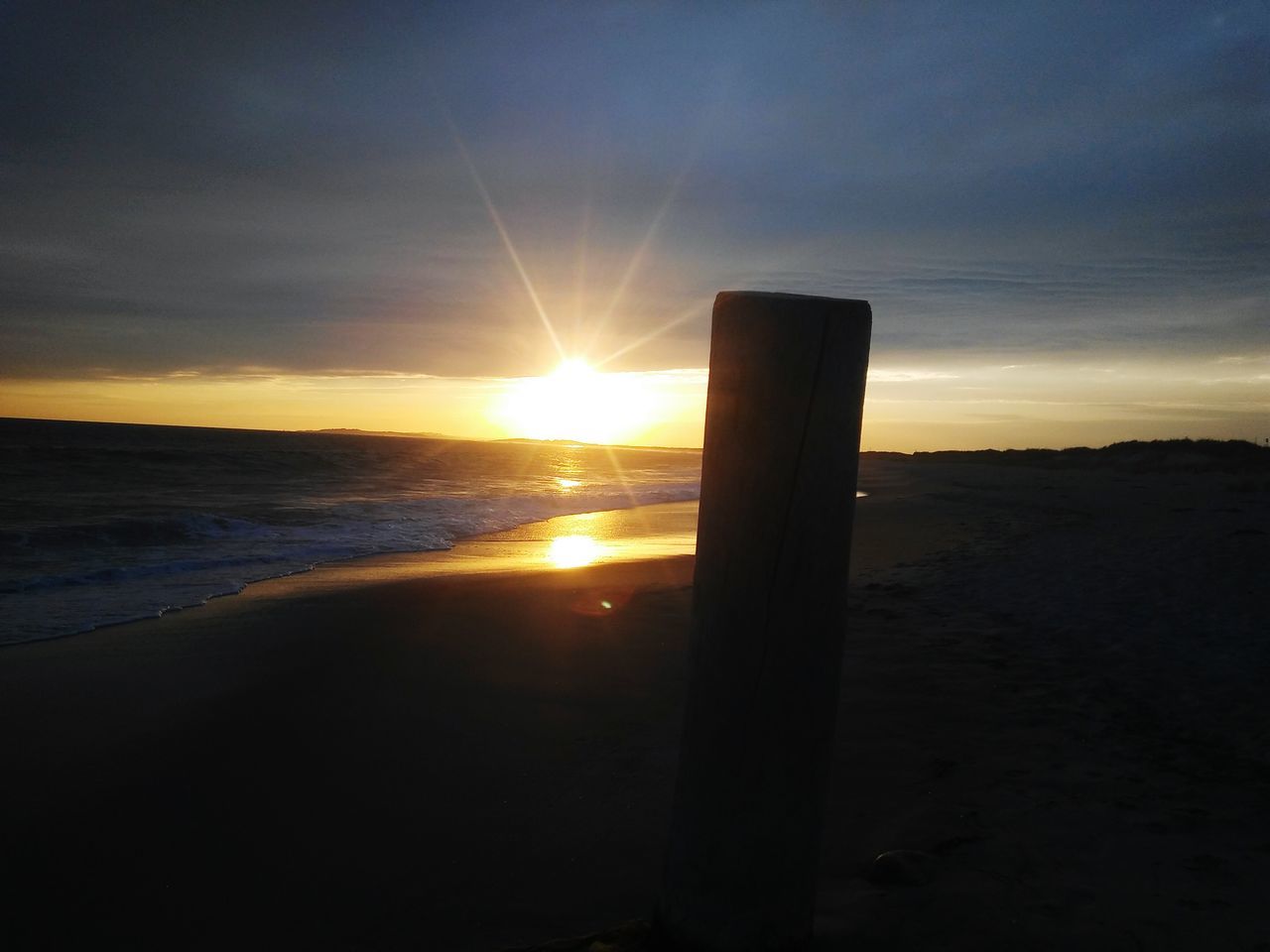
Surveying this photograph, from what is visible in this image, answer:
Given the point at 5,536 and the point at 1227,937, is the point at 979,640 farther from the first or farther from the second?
the point at 5,536

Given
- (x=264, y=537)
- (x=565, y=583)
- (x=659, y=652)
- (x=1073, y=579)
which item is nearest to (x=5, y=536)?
(x=264, y=537)

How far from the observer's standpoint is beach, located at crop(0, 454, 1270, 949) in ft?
8.95

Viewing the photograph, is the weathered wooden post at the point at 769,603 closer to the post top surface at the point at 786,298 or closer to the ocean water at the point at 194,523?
the post top surface at the point at 786,298

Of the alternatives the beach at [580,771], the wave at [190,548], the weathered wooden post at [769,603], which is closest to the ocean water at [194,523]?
the wave at [190,548]

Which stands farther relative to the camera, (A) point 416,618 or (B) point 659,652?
(A) point 416,618

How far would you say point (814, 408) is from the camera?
79.7 inches

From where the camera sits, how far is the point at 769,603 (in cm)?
204

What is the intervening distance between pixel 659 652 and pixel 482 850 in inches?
120

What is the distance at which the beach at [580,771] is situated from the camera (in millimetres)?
2727

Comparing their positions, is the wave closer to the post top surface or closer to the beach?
the beach

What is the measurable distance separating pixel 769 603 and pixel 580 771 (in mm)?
2267

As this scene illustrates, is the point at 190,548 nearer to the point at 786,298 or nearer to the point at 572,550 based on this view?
the point at 572,550

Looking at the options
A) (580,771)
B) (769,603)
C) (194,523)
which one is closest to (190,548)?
(194,523)

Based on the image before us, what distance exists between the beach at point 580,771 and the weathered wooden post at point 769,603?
51cm
